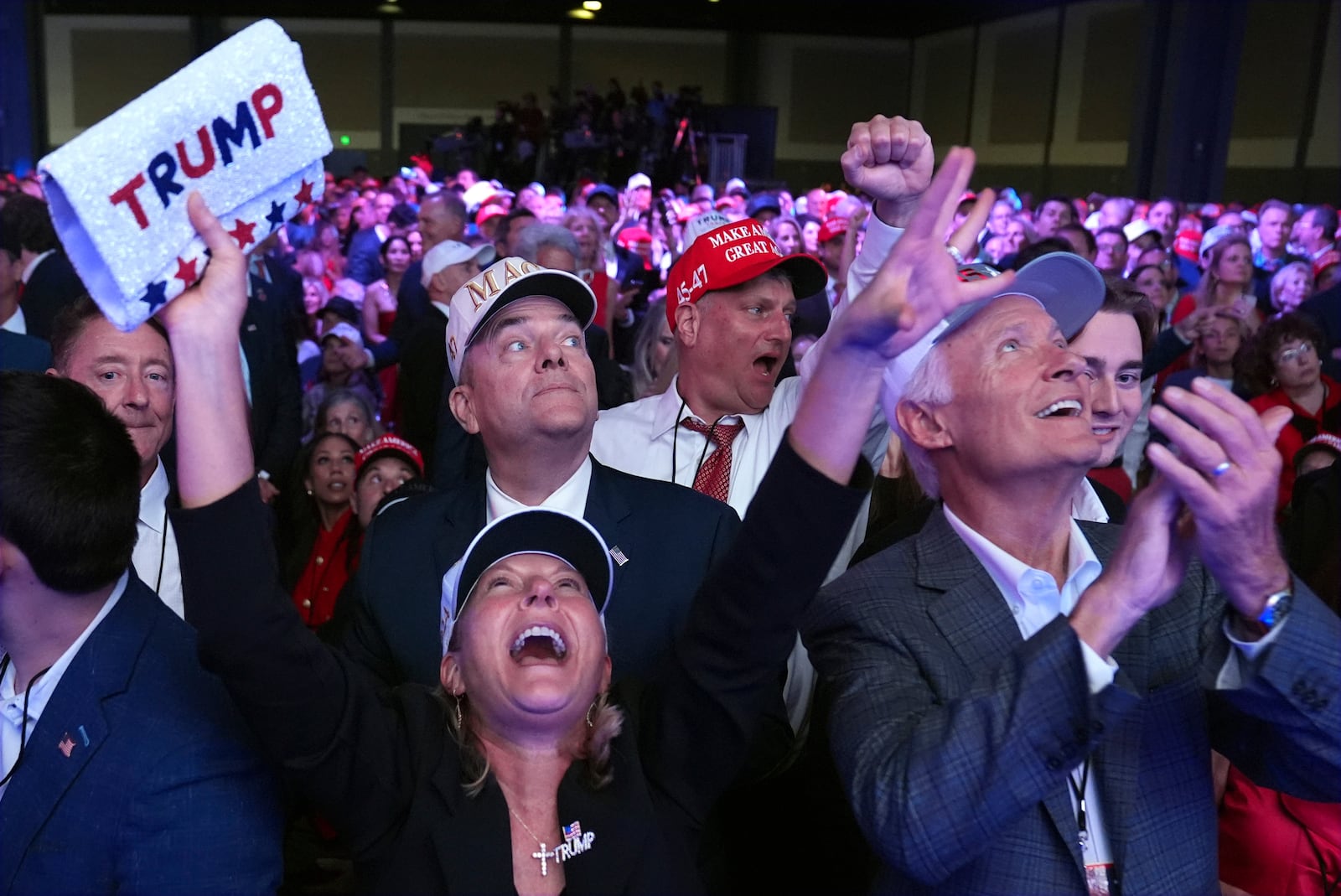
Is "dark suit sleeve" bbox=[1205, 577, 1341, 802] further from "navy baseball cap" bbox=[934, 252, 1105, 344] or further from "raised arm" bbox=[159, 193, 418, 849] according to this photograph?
"raised arm" bbox=[159, 193, 418, 849]

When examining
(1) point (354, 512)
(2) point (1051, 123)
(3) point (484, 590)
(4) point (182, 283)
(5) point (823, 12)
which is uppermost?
(5) point (823, 12)

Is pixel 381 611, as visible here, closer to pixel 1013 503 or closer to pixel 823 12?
pixel 1013 503

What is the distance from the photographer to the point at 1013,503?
176cm

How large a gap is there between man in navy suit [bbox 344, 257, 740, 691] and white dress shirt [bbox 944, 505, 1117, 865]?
527mm

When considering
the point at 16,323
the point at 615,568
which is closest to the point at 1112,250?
the point at 16,323

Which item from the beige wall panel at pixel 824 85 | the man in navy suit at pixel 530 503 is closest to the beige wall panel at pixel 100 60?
the beige wall panel at pixel 824 85

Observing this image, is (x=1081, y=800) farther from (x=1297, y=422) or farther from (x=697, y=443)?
(x=1297, y=422)

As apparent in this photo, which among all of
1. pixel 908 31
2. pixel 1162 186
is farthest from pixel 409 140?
pixel 1162 186

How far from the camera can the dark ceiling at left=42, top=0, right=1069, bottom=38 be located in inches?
968

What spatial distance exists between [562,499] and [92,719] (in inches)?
34.7

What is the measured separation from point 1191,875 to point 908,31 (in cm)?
2822

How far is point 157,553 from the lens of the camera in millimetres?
2340

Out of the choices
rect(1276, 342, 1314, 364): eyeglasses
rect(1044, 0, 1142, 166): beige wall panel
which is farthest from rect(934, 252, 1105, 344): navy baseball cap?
rect(1044, 0, 1142, 166): beige wall panel

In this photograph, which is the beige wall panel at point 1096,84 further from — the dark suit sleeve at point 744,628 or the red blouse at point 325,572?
the dark suit sleeve at point 744,628
